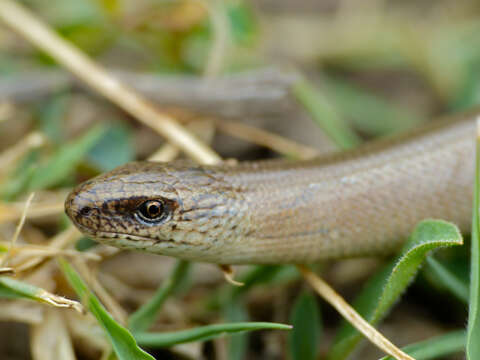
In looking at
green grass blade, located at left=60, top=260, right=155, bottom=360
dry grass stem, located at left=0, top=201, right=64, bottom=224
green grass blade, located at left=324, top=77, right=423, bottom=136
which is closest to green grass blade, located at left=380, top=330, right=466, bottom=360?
green grass blade, located at left=60, top=260, right=155, bottom=360

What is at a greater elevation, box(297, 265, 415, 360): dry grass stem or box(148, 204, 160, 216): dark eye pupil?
box(148, 204, 160, 216): dark eye pupil

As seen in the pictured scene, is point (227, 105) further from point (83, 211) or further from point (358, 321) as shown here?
Answer: point (358, 321)

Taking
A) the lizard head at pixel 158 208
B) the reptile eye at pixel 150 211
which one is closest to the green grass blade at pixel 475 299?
the lizard head at pixel 158 208

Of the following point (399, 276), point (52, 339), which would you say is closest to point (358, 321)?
point (399, 276)

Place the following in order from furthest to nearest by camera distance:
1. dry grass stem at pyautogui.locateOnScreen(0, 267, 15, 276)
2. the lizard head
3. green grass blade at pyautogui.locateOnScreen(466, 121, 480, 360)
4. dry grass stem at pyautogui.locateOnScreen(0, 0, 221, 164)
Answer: dry grass stem at pyautogui.locateOnScreen(0, 0, 221, 164) < the lizard head < dry grass stem at pyautogui.locateOnScreen(0, 267, 15, 276) < green grass blade at pyautogui.locateOnScreen(466, 121, 480, 360)

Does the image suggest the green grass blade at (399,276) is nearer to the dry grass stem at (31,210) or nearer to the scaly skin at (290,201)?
the scaly skin at (290,201)

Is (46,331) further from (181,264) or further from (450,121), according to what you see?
(450,121)

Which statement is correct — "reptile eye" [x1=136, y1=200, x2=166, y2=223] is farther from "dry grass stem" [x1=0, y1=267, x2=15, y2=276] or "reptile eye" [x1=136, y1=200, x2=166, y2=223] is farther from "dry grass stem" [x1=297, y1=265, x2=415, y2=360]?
"dry grass stem" [x1=297, y1=265, x2=415, y2=360]
